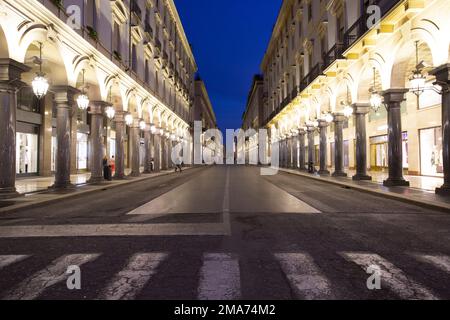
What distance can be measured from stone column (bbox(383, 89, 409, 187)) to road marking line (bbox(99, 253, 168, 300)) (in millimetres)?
13198

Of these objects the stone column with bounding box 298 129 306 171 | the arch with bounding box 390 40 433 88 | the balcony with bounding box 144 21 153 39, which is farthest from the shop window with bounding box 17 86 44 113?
the stone column with bounding box 298 129 306 171

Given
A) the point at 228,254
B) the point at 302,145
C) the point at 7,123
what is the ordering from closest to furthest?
the point at 228,254
the point at 7,123
the point at 302,145

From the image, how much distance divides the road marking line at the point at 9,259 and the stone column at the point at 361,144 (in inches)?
680

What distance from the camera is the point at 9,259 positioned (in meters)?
4.57

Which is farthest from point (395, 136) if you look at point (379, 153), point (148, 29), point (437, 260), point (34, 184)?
point (148, 29)

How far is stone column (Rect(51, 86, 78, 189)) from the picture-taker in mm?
14328

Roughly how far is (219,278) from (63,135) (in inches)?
517

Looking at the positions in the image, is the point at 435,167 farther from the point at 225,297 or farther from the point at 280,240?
the point at 225,297

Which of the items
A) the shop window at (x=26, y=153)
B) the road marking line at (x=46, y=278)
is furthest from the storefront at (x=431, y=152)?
the shop window at (x=26, y=153)

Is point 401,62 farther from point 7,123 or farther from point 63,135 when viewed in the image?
point 7,123

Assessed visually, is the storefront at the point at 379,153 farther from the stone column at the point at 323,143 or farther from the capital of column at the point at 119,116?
the capital of column at the point at 119,116

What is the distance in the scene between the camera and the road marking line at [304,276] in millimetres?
3318

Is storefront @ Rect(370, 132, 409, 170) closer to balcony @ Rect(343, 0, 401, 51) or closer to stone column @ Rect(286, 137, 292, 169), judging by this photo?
balcony @ Rect(343, 0, 401, 51)

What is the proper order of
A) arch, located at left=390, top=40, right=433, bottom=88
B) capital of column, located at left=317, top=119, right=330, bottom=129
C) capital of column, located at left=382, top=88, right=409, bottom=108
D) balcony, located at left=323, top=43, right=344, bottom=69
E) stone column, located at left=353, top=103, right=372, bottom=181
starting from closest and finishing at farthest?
arch, located at left=390, top=40, right=433, bottom=88
capital of column, located at left=382, top=88, right=409, bottom=108
stone column, located at left=353, top=103, right=372, bottom=181
balcony, located at left=323, top=43, right=344, bottom=69
capital of column, located at left=317, top=119, right=330, bottom=129
